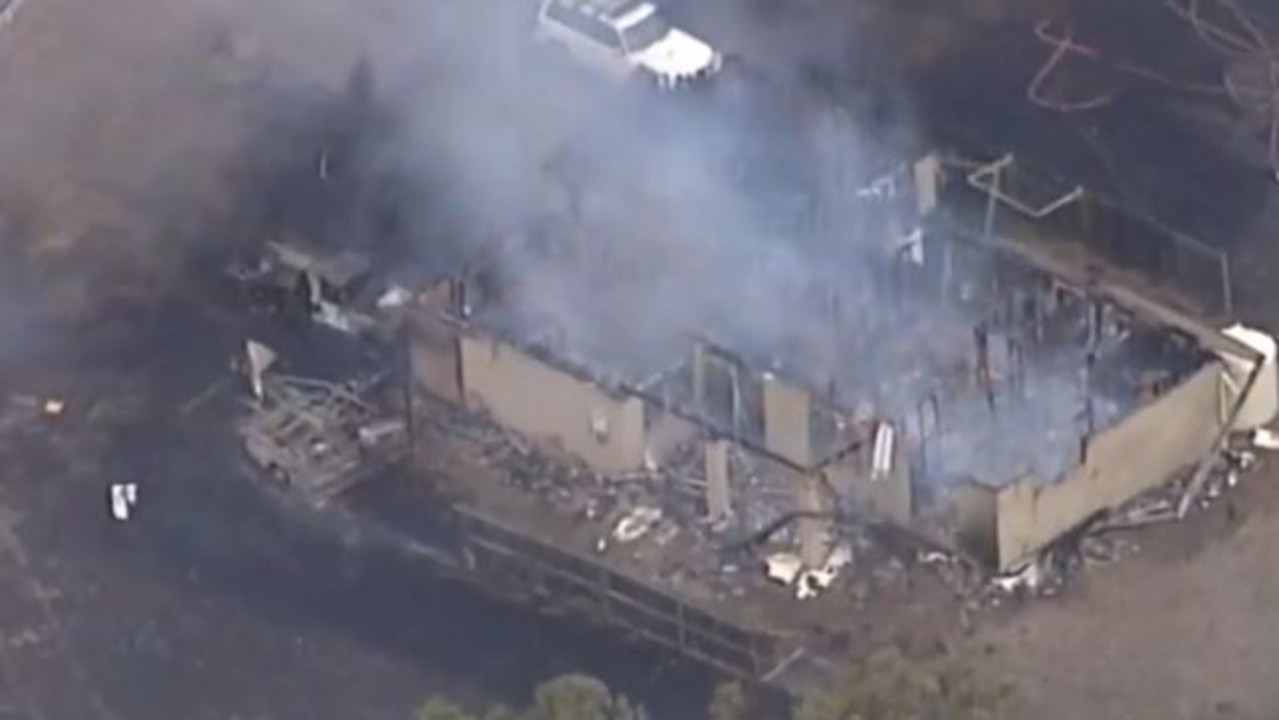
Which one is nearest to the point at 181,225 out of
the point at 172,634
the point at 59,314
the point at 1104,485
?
the point at 59,314

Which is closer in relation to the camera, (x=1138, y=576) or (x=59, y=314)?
(x=1138, y=576)

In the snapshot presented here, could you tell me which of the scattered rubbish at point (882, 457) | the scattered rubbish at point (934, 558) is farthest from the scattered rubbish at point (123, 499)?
the scattered rubbish at point (934, 558)

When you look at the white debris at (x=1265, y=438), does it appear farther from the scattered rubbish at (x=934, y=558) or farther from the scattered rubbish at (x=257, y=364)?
the scattered rubbish at (x=257, y=364)

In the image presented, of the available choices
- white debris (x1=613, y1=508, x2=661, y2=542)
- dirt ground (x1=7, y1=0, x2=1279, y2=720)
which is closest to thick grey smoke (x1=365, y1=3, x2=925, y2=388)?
white debris (x1=613, y1=508, x2=661, y2=542)

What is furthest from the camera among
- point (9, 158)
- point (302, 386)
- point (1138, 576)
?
point (9, 158)

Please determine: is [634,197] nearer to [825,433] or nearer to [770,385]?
[770,385]

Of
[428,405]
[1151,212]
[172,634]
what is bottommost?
[172,634]

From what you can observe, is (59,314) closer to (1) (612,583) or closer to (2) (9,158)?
(2) (9,158)

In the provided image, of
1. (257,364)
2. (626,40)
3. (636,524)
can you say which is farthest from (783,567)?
(626,40)
